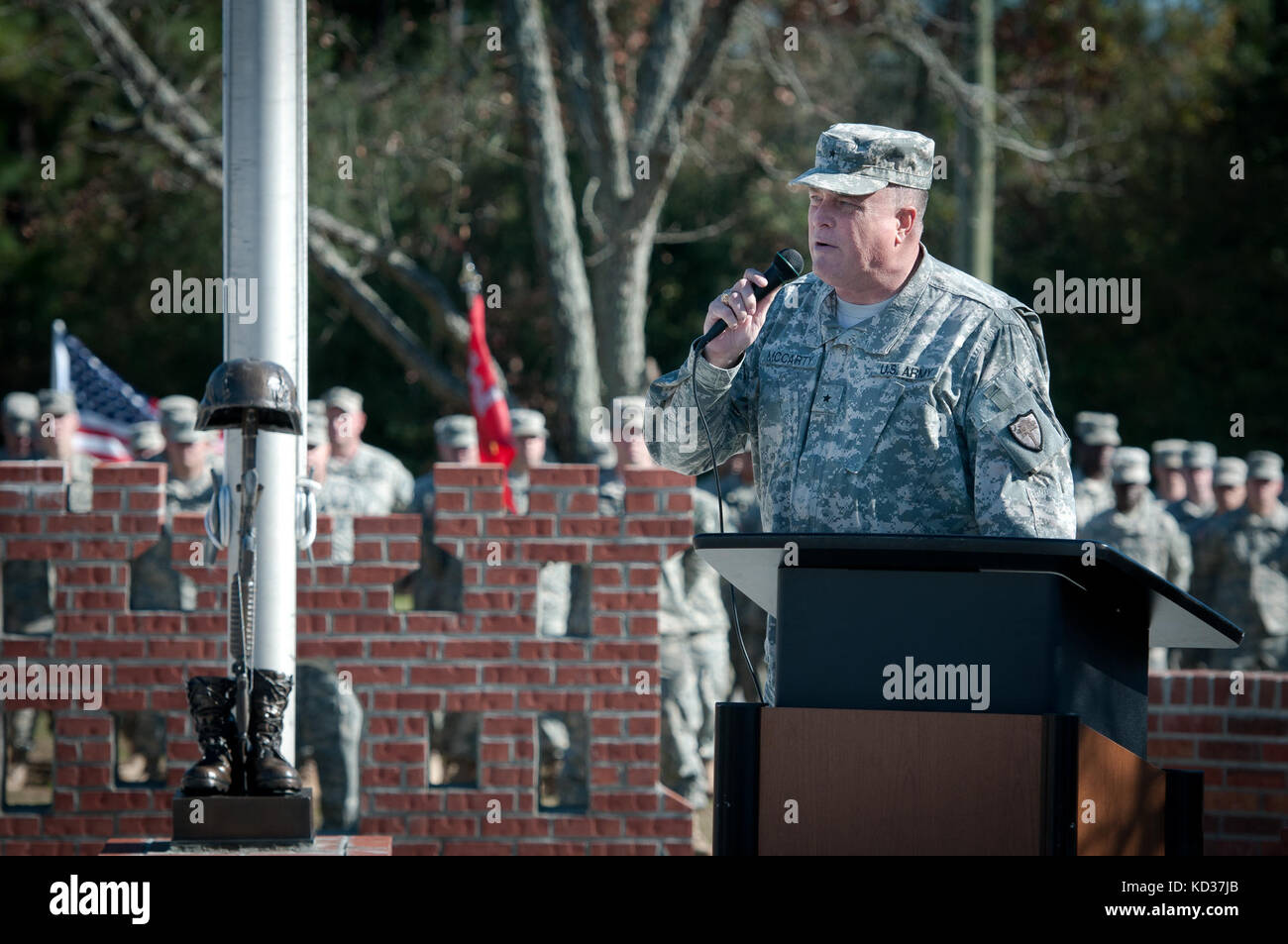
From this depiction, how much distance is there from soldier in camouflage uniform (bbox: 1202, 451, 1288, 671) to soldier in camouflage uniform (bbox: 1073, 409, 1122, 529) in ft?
2.71

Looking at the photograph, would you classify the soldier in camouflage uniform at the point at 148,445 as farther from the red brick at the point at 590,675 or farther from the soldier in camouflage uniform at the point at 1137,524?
the soldier in camouflage uniform at the point at 1137,524

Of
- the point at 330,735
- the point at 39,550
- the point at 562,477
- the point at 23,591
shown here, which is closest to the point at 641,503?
the point at 562,477

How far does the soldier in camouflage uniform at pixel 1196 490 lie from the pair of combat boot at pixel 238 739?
8825mm

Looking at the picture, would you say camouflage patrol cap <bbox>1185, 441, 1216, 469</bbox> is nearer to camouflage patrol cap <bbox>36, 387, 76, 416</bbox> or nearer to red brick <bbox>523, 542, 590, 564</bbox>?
red brick <bbox>523, 542, 590, 564</bbox>

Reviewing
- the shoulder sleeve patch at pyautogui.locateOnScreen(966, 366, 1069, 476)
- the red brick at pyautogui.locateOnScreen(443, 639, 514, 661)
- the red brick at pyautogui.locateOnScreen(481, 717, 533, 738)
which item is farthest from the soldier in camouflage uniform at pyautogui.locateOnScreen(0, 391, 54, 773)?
the shoulder sleeve patch at pyautogui.locateOnScreen(966, 366, 1069, 476)

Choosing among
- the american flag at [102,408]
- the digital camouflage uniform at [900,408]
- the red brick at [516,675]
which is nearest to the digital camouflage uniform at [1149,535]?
the red brick at [516,675]

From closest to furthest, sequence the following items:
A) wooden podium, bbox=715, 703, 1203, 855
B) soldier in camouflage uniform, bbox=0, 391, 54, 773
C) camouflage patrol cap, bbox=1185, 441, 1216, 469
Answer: wooden podium, bbox=715, 703, 1203, 855
soldier in camouflage uniform, bbox=0, 391, 54, 773
camouflage patrol cap, bbox=1185, 441, 1216, 469

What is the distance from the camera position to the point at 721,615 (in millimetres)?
10102

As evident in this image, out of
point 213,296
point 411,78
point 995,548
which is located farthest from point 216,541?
point 411,78

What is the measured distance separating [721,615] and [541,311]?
1382 centimetres

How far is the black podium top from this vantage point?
263cm

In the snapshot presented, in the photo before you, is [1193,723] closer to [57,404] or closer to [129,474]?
[129,474]

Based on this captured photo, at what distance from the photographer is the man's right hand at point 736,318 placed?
3.28 meters

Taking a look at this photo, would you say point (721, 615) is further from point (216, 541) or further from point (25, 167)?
point (25, 167)
